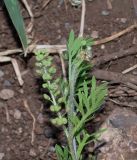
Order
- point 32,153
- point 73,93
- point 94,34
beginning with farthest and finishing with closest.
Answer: point 94,34 → point 32,153 → point 73,93

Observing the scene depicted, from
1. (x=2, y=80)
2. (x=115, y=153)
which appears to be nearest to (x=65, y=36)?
(x=2, y=80)

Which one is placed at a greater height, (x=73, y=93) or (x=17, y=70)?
(x=73, y=93)

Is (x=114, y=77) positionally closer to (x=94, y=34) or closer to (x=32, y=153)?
(x=94, y=34)

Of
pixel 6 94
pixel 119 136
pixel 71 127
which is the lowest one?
pixel 119 136

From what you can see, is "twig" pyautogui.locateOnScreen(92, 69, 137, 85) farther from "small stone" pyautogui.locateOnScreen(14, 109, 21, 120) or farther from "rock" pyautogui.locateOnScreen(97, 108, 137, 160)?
"small stone" pyautogui.locateOnScreen(14, 109, 21, 120)

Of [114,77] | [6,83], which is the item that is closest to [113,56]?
[114,77]

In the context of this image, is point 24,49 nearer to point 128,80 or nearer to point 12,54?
point 12,54

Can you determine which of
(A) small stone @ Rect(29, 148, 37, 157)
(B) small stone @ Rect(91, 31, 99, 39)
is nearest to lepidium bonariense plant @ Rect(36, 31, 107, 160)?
(A) small stone @ Rect(29, 148, 37, 157)
